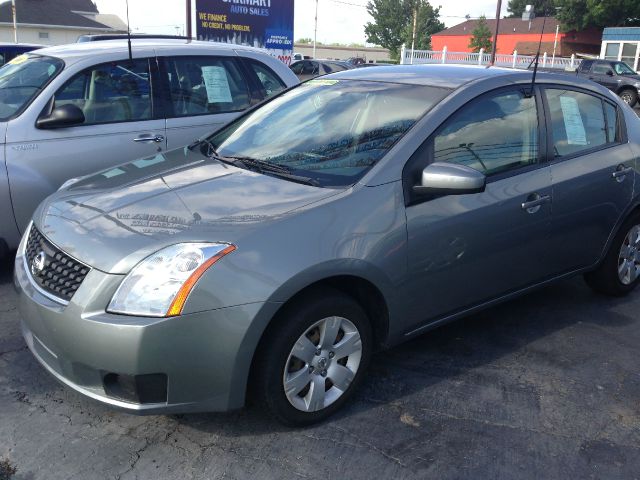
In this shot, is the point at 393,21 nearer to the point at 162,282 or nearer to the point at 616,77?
the point at 616,77

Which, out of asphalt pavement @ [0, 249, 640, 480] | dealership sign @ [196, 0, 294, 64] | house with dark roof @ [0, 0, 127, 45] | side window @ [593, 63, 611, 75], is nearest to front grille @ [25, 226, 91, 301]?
asphalt pavement @ [0, 249, 640, 480]

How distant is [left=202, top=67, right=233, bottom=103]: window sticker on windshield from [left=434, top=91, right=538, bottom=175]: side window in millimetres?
2797

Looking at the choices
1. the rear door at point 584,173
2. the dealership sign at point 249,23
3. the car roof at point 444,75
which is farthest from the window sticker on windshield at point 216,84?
the dealership sign at point 249,23

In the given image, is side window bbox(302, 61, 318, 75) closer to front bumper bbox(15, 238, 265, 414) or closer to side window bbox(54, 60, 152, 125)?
side window bbox(54, 60, 152, 125)

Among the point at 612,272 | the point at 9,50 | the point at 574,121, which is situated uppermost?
the point at 9,50

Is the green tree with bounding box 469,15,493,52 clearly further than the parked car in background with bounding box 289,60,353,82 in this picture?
Yes

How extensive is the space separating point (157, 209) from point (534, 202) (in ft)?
7.02

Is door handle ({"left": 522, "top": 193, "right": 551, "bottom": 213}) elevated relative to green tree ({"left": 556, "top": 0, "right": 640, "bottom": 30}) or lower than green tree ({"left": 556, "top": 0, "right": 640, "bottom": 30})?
lower

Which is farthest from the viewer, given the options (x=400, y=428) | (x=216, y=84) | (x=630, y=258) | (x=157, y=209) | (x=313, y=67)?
(x=313, y=67)

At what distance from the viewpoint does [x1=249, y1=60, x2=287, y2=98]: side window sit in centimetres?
579

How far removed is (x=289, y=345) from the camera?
267cm

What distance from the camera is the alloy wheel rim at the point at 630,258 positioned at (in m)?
4.52

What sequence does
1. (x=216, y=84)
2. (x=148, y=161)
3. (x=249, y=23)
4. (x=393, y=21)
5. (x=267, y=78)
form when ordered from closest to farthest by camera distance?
1. (x=148, y=161)
2. (x=216, y=84)
3. (x=267, y=78)
4. (x=249, y=23)
5. (x=393, y=21)

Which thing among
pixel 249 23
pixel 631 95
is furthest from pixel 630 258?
pixel 631 95
